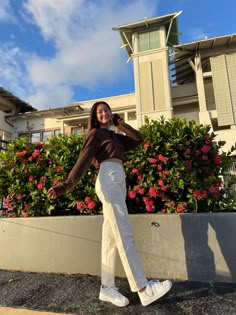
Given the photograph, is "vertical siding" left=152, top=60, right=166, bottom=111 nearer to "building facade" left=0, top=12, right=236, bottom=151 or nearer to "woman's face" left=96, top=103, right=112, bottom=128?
"building facade" left=0, top=12, right=236, bottom=151

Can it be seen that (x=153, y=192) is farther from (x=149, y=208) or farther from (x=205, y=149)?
(x=205, y=149)

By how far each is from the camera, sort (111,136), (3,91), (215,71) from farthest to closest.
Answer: (3,91) < (215,71) < (111,136)

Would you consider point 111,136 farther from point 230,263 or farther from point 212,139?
point 230,263

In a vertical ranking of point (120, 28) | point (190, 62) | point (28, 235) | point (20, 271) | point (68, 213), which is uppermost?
point (120, 28)

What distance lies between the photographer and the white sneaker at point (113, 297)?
1948 mm

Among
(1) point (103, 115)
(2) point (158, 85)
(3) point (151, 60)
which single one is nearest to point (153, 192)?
(1) point (103, 115)

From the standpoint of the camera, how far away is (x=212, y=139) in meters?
2.88

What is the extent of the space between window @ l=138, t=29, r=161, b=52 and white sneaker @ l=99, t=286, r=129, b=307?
1521cm

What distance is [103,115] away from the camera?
88.4 inches

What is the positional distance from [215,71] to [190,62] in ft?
5.13

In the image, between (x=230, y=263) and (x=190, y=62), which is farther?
(x=190, y=62)

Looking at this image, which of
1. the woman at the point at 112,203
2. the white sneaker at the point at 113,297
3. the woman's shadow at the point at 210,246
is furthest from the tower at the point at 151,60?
the white sneaker at the point at 113,297

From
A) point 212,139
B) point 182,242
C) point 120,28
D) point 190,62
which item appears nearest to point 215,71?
point 190,62

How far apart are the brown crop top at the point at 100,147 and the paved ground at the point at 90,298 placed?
0.99 metres
